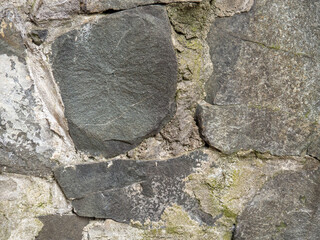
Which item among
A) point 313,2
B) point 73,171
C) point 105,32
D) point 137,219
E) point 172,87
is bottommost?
point 137,219

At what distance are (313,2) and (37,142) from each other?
802mm

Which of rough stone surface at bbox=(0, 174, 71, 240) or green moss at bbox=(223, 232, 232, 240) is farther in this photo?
green moss at bbox=(223, 232, 232, 240)

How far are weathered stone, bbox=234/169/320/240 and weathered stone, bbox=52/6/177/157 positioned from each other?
36 cm

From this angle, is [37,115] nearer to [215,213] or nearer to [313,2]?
[215,213]

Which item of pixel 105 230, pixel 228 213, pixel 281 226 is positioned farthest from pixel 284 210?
pixel 105 230

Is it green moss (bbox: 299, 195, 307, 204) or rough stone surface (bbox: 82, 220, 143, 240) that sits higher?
green moss (bbox: 299, 195, 307, 204)

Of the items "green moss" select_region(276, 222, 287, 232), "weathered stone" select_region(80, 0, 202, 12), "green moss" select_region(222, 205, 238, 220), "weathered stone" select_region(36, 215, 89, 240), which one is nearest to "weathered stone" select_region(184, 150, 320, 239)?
"green moss" select_region(222, 205, 238, 220)

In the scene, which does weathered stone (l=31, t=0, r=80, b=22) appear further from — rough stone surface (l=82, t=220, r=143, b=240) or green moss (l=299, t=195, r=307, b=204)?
green moss (l=299, t=195, r=307, b=204)

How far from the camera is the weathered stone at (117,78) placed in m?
0.84

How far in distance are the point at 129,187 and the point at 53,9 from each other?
0.49 m

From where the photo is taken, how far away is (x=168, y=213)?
0.98 meters

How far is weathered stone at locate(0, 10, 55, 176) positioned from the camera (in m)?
0.83

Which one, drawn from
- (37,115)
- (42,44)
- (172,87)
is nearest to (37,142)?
(37,115)

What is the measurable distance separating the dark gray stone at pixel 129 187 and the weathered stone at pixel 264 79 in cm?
12
